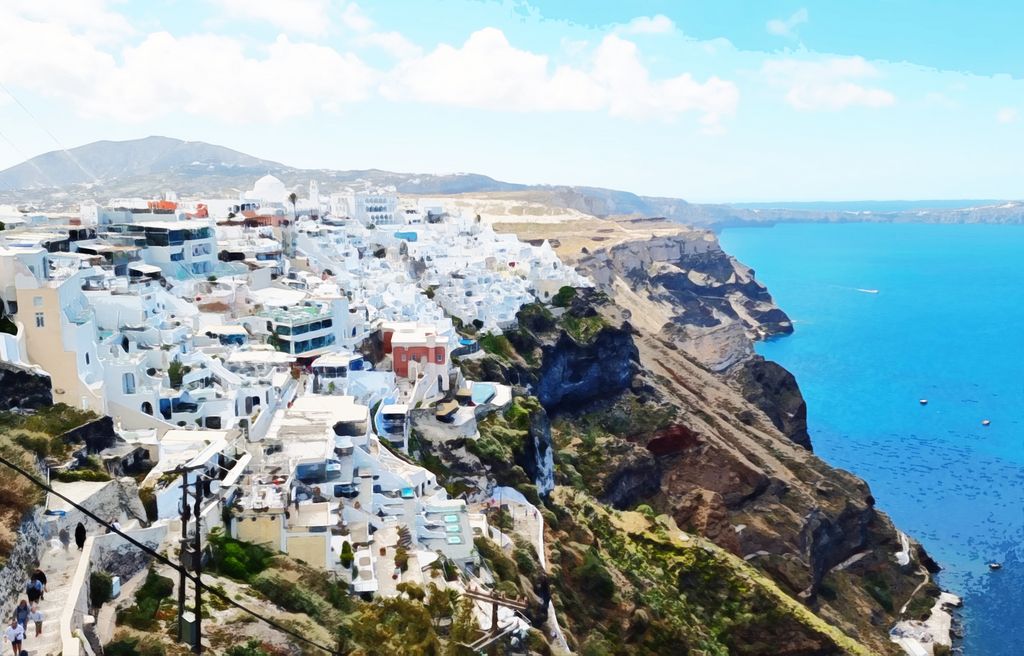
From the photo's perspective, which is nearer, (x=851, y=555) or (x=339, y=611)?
(x=339, y=611)

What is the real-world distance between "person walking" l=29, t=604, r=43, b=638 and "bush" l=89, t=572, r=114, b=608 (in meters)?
1.60

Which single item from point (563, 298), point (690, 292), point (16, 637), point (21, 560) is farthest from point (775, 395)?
point (690, 292)

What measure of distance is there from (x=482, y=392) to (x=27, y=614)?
79.5 feet

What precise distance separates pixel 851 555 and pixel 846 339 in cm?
6581

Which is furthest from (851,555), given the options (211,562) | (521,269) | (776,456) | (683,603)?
(211,562)

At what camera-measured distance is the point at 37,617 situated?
42.9 feet

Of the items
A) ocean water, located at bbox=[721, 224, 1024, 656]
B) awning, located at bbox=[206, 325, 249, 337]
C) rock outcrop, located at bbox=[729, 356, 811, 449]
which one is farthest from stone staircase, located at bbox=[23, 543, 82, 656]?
rock outcrop, located at bbox=[729, 356, 811, 449]

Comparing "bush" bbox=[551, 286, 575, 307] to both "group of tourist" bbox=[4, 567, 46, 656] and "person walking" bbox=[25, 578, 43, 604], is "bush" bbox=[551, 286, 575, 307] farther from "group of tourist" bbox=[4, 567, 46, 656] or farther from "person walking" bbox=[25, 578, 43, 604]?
"person walking" bbox=[25, 578, 43, 604]

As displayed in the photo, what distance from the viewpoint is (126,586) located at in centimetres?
1584

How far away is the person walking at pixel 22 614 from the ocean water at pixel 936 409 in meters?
37.5

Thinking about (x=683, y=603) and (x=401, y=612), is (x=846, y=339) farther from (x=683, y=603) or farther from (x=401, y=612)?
(x=401, y=612)

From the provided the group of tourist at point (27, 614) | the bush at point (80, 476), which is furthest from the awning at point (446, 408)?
the group of tourist at point (27, 614)

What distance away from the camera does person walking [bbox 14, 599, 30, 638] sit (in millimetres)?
12830

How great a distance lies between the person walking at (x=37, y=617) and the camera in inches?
504
